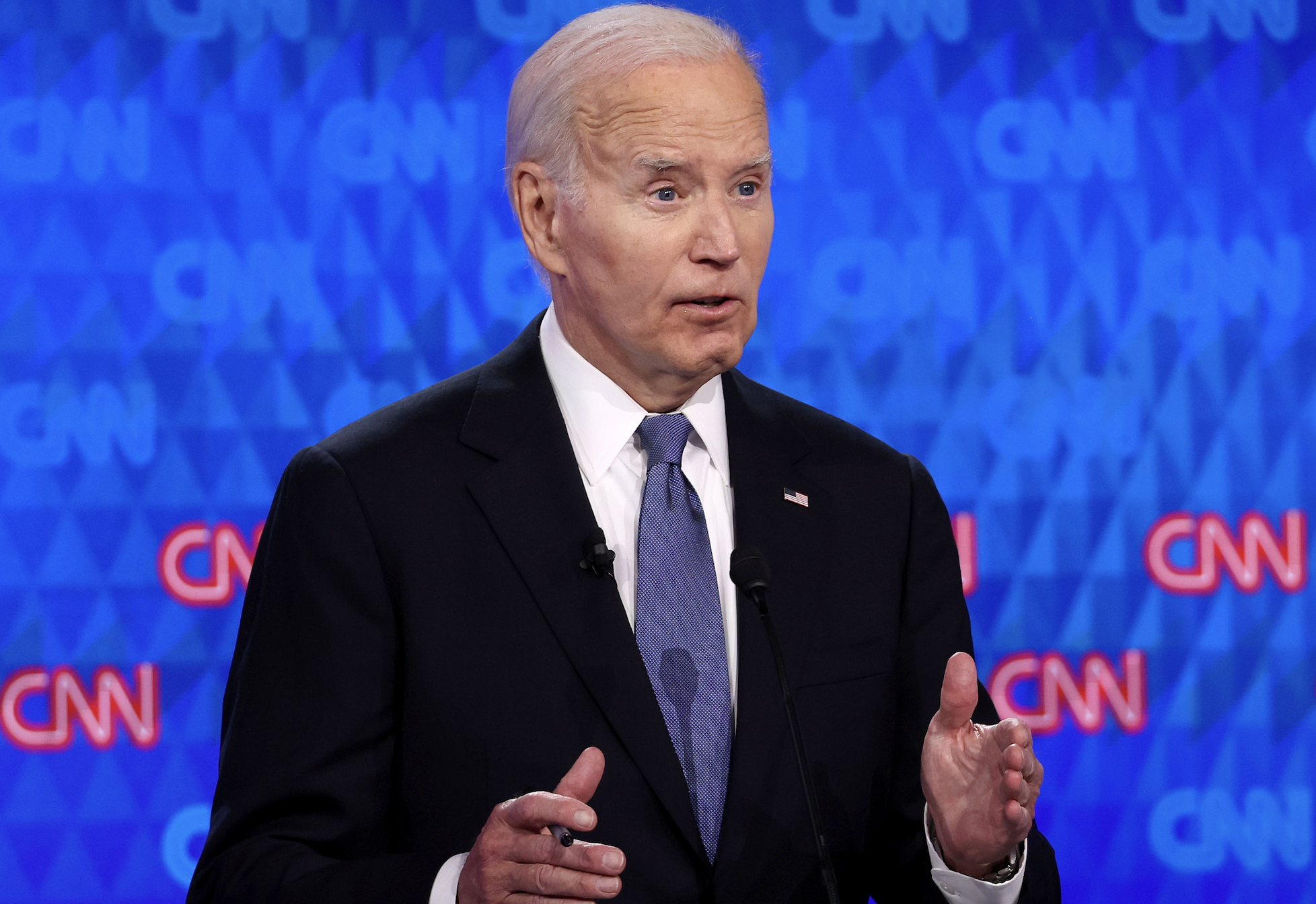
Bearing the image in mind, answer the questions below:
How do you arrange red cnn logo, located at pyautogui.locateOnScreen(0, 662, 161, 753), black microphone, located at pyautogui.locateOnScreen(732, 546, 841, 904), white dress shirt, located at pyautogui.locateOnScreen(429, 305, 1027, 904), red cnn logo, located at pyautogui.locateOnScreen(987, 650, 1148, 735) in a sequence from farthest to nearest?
red cnn logo, located at pyautogui.locateOnScreen(987, 650, 1148, 735) < red cnn logo, located at pyautogui.locateOnScreen(0, 662, 161, 753) < white dress shirt, located at pyautogui.locateOnScreen(429, 305, 1027, 904) < black microphone, located at pyautogui.locateOnScreen(732, 546, 841, 904)

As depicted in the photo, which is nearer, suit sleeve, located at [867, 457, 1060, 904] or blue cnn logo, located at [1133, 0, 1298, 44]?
suit sleeve, located at [867, 457, 1060, 904]

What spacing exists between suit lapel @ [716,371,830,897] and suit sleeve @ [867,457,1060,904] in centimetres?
15

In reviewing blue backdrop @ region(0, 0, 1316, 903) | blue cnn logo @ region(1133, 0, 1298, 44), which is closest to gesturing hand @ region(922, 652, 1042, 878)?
blue backdrop @ region(0, 0, 1316, 903)

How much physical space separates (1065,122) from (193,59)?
1925 millimetres

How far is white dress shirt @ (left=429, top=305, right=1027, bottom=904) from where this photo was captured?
5.33ft

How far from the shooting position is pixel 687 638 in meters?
1.56

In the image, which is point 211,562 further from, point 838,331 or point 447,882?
point 447,882

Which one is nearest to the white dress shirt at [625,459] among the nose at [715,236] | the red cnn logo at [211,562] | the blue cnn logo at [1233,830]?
the nose at [715,236]

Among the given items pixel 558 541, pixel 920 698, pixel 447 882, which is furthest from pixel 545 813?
pixel 920 698

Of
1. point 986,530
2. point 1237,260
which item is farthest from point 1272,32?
point 986,530

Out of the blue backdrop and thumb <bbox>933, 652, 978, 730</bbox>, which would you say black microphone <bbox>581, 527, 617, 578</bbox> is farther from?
the blue backdrop

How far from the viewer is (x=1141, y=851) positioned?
298 cm

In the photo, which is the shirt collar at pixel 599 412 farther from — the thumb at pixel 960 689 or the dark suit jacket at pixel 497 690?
the thumb at pixel 960 689

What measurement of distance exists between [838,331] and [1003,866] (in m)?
1.60
